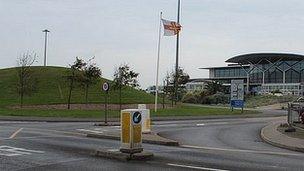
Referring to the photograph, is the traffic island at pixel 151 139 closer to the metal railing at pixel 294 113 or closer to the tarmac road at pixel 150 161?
the tarmac road at pixel 150 161

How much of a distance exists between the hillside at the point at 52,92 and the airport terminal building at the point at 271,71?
5467 centimetres

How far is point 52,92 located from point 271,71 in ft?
229

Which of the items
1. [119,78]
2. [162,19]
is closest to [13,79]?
[119,78]

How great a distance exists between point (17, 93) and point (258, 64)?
7340 centimetres

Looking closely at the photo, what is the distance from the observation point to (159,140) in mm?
18797

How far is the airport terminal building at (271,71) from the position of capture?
4402 inches

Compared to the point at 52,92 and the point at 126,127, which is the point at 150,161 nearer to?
the point at 126,127

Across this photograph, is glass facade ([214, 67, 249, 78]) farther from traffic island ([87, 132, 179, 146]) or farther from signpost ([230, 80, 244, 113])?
traffic island ([87, 132, 179, 146])

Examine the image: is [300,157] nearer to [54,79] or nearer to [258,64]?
[54,79]

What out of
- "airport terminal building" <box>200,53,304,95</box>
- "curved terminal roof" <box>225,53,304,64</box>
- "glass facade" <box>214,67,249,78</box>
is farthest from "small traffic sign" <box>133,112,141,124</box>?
"glass facade" <box>214,67,249,78</box>

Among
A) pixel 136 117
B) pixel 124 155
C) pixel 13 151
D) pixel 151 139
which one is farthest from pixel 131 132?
pixel 151 139

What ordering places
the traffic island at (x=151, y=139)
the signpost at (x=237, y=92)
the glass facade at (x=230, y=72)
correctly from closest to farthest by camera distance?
the traffic island at (x=151, y=139), the signpost at (x=237, y=92), the glass facade at (x=230, y=72)

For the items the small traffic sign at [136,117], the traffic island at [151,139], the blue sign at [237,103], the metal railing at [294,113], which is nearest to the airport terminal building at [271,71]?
the blue sign at [237,103]

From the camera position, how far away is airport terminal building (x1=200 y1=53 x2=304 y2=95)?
11181cm
